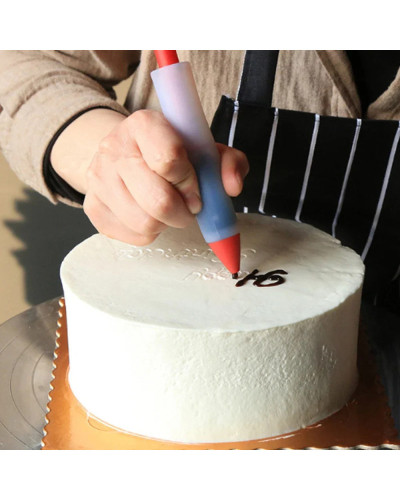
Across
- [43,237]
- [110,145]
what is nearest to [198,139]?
[110,145]

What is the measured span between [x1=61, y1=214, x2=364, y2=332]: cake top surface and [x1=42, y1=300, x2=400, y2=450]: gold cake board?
137mm

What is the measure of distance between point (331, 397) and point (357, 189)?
1.26 ft

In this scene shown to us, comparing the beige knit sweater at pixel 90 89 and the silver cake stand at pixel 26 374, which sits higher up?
the beige knit sweater at pixel 90 89

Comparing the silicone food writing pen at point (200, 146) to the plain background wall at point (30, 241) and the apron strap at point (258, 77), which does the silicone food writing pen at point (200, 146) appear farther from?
the plain background wall at point (30, 241)

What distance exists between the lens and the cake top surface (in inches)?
29.3

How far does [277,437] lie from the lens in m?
0.78

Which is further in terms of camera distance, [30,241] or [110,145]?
[30,241]

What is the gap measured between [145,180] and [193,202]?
6cm

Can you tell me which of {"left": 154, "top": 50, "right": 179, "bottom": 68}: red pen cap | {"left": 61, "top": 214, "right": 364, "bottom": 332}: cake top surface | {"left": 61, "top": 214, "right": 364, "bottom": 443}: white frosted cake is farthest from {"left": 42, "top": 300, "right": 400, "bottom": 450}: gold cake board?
{"left": 154, "top": 50, "right": 179, "bottom": 68}: red pen cap

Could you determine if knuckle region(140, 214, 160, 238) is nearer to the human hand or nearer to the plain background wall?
the human hand

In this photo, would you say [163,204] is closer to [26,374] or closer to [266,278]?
[266,278]

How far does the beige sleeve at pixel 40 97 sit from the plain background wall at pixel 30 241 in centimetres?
79

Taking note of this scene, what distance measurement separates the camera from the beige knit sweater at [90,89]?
41.6 inches

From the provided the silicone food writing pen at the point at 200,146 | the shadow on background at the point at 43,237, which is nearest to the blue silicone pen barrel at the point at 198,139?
the silicone food writing pen at the point at 200,146
